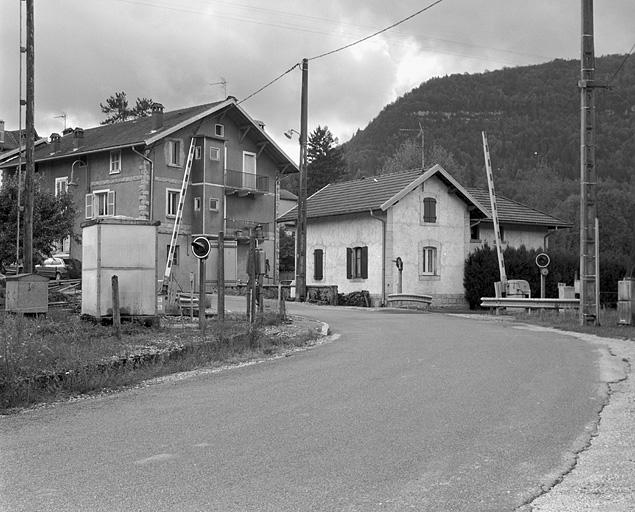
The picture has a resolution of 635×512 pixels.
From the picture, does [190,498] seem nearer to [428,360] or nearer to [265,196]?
[428,360]

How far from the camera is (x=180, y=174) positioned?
4744 cm

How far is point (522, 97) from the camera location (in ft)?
308

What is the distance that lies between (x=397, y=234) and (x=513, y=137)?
62006 mm

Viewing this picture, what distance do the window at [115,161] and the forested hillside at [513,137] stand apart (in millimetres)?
34012

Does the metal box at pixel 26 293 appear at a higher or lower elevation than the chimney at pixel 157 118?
lower

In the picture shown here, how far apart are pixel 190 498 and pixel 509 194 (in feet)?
291

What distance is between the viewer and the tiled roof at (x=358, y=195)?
1454 inches

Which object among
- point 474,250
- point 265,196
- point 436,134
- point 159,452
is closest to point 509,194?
point 436,134

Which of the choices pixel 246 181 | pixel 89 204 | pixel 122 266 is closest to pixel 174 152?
pixel 246 181

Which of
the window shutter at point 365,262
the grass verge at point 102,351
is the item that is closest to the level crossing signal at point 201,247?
the grass verge at point 102,351

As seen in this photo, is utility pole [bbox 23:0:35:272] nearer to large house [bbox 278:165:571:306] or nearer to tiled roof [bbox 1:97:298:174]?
large house [bbox 278:165:571:306]

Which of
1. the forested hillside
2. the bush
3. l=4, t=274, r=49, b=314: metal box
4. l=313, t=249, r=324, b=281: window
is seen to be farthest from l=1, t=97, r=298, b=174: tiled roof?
l=4, t=274, r=49, b=314: metal box

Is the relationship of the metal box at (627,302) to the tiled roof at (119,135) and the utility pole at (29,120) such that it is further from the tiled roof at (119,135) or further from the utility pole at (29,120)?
the tiled roof at (119,135)

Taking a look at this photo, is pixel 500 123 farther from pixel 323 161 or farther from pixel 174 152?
pixel 174 152
